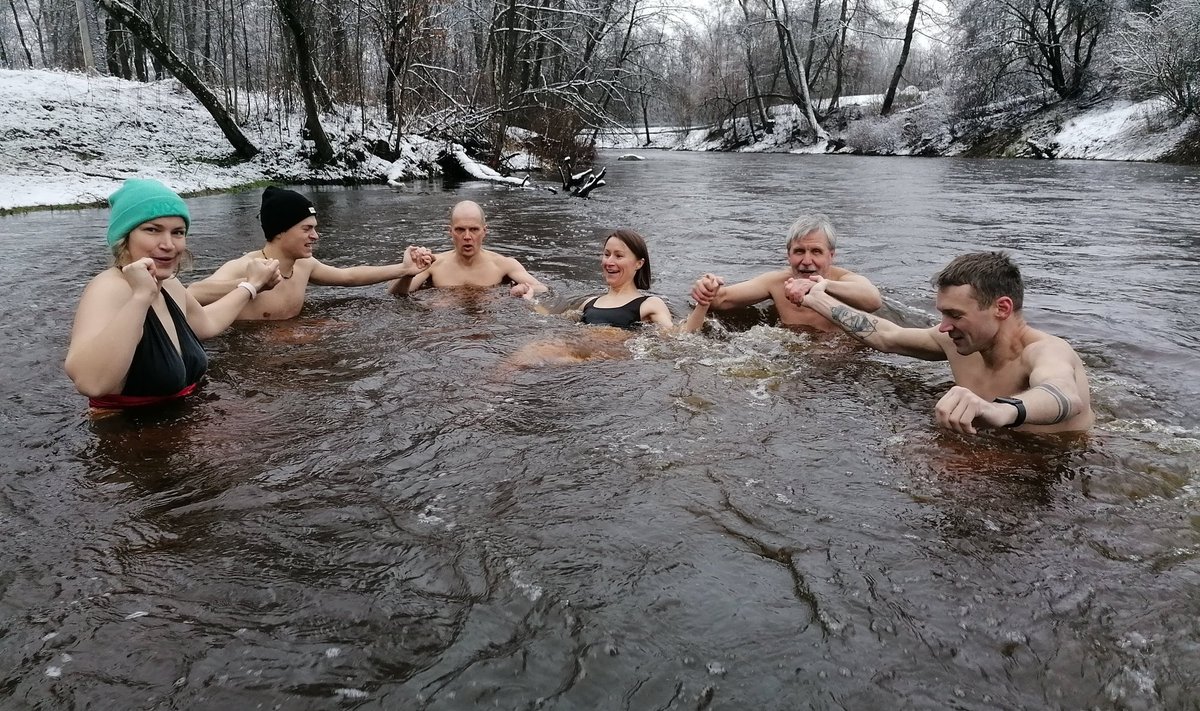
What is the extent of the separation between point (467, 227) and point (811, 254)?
300cm

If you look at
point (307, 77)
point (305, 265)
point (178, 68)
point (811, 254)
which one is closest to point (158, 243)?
point (305, 265)

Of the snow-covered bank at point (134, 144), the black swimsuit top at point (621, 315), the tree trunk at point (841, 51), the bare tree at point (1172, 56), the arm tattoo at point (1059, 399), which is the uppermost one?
the tree trunk at point (841, 51)

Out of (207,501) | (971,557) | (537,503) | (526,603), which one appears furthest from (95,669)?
(971,557)

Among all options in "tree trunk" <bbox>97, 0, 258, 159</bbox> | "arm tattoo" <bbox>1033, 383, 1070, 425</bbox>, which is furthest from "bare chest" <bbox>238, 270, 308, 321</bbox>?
"tree trunk" <bbox>97, 0, 258, 159</bbox>

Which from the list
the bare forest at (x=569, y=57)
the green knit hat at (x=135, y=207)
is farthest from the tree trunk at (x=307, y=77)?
the green knit hat at (x=135, y=207)

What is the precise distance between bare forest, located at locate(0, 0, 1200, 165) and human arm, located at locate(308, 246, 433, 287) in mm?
11351

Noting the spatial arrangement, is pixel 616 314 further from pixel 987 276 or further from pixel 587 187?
pixel 587 187

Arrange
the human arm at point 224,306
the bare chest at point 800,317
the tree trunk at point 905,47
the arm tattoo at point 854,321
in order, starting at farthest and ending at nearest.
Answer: the tree trunk at point 905,47
the bare chest at point 800,317
the arm tattoo at point 854,321
the human arm at point 224,306

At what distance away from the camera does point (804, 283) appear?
4.78 meters

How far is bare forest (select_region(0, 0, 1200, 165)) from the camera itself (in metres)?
18.0

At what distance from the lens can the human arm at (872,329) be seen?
13.7ft

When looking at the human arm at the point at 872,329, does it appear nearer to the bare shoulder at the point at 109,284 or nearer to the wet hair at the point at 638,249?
the wet hair at the point at 638,249

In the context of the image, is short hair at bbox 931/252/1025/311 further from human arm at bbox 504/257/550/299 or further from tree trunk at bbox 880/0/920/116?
tree trunk at bbox 880/0/920/116

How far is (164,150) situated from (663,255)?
44.7 ft
